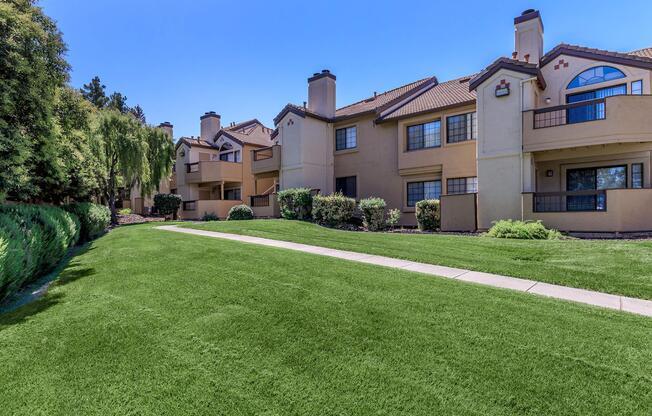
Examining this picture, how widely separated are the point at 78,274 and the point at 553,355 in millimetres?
8206

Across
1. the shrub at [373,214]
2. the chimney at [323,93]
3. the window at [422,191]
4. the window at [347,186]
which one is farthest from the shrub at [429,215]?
the chimney at [323,93]

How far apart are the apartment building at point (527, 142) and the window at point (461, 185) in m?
0.05

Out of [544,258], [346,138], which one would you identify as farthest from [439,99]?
[544,258]

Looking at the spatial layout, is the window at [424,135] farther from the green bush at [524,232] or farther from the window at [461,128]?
the green bush at [524,232]

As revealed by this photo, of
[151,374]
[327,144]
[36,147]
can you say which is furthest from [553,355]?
[327,144]

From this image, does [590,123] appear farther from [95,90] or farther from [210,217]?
[95,90]

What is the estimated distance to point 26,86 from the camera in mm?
7258

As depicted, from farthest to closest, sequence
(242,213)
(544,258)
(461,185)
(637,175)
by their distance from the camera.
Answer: (242,213), (461,185), (637,175), (544,258)

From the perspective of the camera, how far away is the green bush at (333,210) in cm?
1730

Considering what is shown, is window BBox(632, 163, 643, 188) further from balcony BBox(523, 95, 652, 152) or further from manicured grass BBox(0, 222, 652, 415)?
manicured grass BBox(0, 222, 652, 415)

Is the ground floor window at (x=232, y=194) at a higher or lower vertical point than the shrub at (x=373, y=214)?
higher

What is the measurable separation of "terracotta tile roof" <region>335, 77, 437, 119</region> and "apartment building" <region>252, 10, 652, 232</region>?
0.33 metres

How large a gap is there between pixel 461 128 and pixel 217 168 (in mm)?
19011

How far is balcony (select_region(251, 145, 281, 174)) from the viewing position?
859 inches
